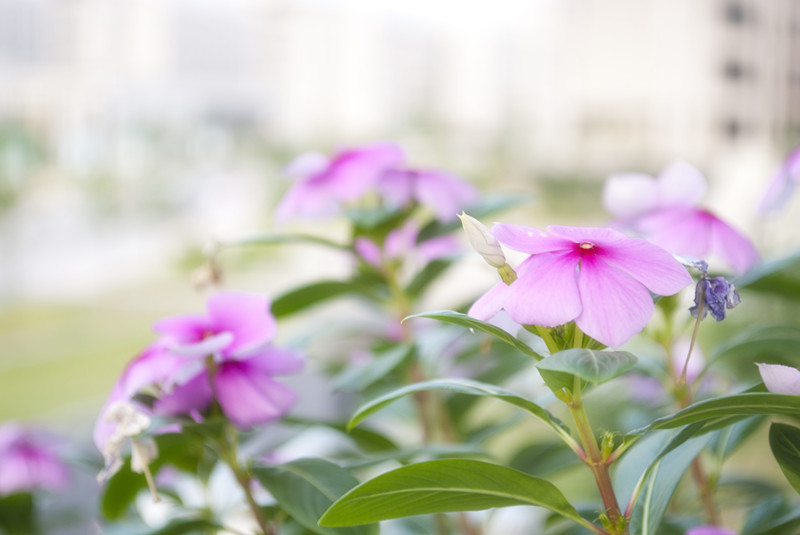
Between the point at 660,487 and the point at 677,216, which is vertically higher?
the point at 677,216

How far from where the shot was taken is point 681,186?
0.49m

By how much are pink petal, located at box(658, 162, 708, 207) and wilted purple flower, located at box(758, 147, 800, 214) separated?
4cm

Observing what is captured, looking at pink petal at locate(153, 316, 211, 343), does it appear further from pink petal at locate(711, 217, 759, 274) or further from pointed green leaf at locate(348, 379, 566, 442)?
pink petal at locate(711, 217, 759, 274)

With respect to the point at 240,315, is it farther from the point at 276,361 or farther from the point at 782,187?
the point at 782,187

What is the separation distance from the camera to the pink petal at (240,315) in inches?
16.6

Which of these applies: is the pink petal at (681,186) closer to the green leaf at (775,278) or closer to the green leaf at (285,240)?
the green leaf at (775,278)

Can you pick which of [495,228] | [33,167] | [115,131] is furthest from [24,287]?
[495,228]

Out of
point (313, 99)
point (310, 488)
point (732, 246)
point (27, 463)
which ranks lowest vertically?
point (313, 99)

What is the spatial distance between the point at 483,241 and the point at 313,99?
14176 millimetres

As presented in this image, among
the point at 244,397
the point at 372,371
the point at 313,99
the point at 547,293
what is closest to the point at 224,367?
the point at 244,397

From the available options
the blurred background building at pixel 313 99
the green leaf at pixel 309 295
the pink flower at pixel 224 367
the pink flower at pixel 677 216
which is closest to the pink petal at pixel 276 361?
the pink flower at pixel 224 367

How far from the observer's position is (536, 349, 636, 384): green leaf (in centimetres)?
26

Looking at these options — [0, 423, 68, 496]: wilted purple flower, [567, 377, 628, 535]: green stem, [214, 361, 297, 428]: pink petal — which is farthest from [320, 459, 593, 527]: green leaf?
[0, 423, 68, 496]: wilted purple flower

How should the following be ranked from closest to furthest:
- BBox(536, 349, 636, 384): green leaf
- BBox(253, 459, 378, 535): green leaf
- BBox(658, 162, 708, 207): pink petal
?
BBox(536, 349, 636, 384): green leaf, BBox(253, 459, 378, 535): green leaf, BBox(658, 162, 708, 207): pink petal
